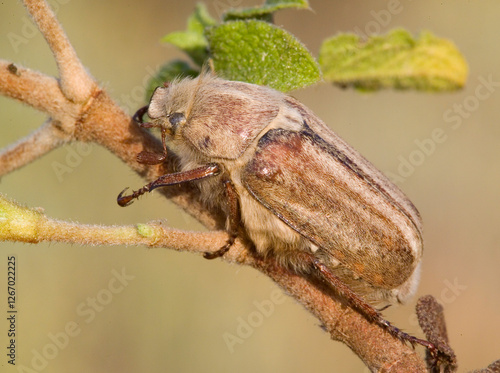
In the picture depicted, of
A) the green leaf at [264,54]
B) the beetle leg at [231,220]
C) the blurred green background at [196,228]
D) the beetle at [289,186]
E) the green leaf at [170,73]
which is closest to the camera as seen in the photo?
the green leaf at [264,54]

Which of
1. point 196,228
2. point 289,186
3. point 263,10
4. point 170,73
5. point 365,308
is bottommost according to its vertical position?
point 196,228

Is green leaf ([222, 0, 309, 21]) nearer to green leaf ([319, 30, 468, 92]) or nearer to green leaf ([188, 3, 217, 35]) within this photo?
green leaf ([188, 3, 217, 35])

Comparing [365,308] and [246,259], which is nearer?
[365,308]

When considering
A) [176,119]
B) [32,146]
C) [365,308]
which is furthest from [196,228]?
[365,308]

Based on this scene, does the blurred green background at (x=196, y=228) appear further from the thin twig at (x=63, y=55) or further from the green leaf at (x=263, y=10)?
the thin twig at (x=63, y=55)

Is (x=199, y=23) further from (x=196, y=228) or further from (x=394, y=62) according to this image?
(x=196, y=228)

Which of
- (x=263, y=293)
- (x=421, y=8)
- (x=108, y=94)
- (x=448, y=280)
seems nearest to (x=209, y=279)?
(x=263, y=293)

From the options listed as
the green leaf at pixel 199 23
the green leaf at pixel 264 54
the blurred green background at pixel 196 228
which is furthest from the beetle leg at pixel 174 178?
the blurred green background at pixel 196 228
